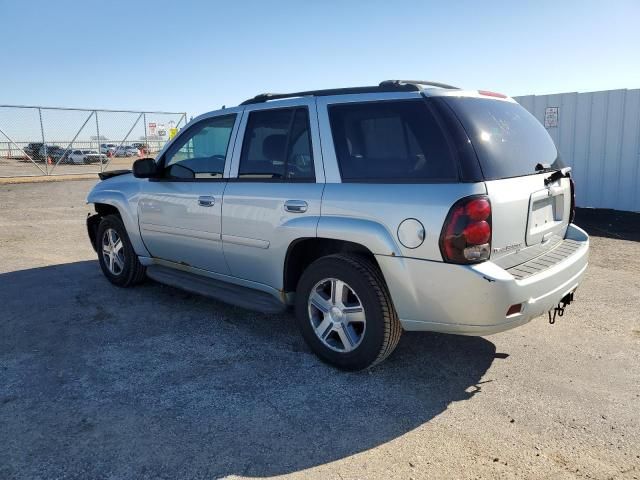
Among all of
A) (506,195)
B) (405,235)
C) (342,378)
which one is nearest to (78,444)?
(342,378)

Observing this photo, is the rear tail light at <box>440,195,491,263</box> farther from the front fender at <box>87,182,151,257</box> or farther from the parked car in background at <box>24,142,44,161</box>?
the parked car in background at <box>24,142,44,161</box>

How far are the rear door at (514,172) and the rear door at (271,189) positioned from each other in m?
1.10

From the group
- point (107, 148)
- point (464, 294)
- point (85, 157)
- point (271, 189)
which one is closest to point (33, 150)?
point (85, 157)

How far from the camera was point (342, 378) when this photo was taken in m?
3.57

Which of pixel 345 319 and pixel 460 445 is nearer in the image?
pixel 460 445

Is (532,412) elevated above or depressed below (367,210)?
below

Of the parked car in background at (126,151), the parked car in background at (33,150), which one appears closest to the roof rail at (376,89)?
the parked car in background at (33,150)

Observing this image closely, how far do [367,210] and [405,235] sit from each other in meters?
0.31

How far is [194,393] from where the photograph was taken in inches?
133

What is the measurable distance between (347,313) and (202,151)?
7.02ft

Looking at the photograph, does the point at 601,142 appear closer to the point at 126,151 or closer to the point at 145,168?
the point at 145,168

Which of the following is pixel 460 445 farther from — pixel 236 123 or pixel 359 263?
pixel 236 123

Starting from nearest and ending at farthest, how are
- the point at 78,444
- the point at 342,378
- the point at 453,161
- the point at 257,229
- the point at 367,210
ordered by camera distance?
the point at 78,444, the point at 453,161, the point at 367,210, the point at 342,378, the point at 257,229

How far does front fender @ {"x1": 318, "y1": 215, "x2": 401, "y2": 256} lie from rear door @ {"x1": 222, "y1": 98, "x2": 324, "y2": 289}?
0.38ft
